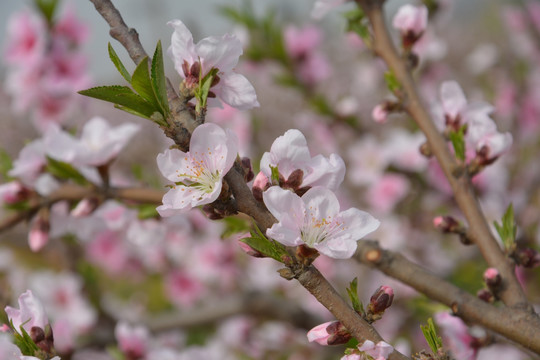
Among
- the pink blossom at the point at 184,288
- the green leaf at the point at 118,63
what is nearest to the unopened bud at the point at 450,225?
the green leaf at the point at 118,63

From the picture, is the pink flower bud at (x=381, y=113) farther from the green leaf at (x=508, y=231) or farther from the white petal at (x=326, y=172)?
the white petal at (x=326, y=172)

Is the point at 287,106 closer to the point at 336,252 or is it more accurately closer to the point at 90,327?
the point at 90,327

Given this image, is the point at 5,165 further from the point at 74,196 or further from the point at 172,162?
the point at 172,162

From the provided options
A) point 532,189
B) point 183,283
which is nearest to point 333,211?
point 532,189

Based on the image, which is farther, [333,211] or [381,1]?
[381,1]

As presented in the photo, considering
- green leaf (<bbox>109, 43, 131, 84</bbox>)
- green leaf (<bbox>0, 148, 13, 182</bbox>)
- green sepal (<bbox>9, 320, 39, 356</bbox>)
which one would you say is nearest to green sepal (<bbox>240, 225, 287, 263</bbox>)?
green leaf (<bbox>109, 43, 131, 84</bbox>)

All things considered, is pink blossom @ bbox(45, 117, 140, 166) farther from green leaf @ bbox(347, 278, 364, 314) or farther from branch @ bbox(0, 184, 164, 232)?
green leaf @ bbox(347, 278, 364, 314)
